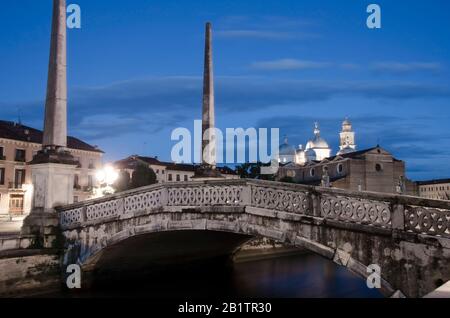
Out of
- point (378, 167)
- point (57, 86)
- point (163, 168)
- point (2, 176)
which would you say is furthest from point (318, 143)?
point (57, 86)

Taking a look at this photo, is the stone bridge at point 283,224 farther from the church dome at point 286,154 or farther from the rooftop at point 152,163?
the church dome at point 286,154

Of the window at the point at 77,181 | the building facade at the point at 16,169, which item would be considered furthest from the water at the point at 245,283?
the window at the point at 77,181

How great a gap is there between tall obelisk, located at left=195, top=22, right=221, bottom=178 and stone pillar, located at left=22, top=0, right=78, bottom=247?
4.71 meters

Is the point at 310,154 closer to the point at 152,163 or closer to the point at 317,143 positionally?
the point at 317,143

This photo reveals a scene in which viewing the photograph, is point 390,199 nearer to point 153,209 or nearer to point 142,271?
point 153,209

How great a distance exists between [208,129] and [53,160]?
571 centimetres

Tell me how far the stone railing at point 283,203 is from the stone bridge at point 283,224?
0.02 m

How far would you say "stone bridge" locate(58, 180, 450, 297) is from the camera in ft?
30.0

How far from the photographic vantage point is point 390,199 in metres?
9.61

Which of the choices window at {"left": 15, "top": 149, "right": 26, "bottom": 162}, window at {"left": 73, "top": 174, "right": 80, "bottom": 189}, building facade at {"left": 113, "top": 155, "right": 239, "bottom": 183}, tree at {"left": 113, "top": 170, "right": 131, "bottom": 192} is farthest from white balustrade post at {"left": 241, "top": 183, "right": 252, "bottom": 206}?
building facade at {"left": 113, "top": 155, "right": 239, "bottom": 183}

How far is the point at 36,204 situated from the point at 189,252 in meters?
Result: 8.13

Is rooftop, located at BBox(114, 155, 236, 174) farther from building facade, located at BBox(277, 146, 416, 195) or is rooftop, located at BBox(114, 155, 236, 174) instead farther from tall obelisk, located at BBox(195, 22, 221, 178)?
tall obelisk, located at BBox(195, 22, 221, 178)

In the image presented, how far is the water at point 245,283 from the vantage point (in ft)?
62.8

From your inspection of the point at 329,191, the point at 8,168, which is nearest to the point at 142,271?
the point at 329,191
